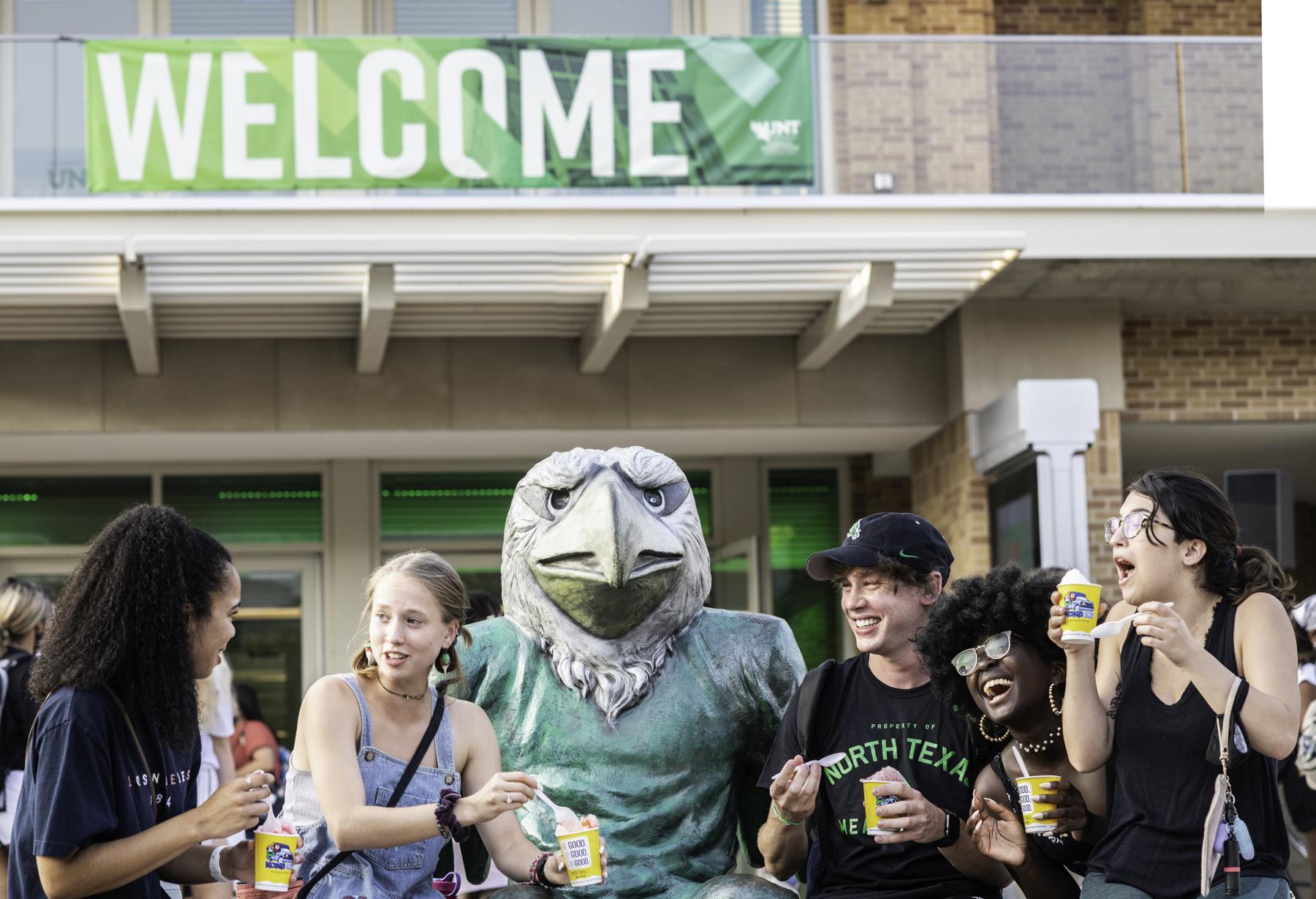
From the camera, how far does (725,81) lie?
9852mm

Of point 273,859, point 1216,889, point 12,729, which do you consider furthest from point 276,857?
point 12,729

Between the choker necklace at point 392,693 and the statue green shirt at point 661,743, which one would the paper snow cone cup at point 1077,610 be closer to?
the statue green shirt at point 661,743

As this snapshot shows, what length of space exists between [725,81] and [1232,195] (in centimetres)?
306

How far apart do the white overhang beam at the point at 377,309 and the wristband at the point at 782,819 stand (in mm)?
6104

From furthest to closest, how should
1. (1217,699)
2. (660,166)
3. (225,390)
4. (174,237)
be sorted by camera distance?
1. (225,390)
2. (660,166)
3. (174,237)
4. (1217,699)

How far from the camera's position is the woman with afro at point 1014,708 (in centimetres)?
374

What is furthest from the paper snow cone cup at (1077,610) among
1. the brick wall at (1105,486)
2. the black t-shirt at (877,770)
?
the brick wall at (1105,486)

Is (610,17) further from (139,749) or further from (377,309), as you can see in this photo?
(139,749)

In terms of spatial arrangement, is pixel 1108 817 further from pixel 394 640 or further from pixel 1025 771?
pixel 394 640

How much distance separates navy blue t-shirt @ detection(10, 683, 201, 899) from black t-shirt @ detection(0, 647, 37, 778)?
2451mm

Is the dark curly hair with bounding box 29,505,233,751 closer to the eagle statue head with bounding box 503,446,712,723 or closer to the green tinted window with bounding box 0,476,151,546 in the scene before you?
the eagle statue head with bounding box 503,446,712,723

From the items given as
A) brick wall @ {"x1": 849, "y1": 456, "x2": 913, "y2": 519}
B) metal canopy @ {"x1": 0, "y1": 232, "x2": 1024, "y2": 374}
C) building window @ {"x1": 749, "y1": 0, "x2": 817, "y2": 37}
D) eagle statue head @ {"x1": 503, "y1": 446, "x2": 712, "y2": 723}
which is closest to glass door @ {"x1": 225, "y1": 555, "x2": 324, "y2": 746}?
metal canopy @ {"x1": 0, "y1": 232, "x2": 1024, "y2": 374}

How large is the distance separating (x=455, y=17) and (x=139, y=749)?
32.3ft

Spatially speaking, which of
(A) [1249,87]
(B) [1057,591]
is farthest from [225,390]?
(B) [1057,591]
